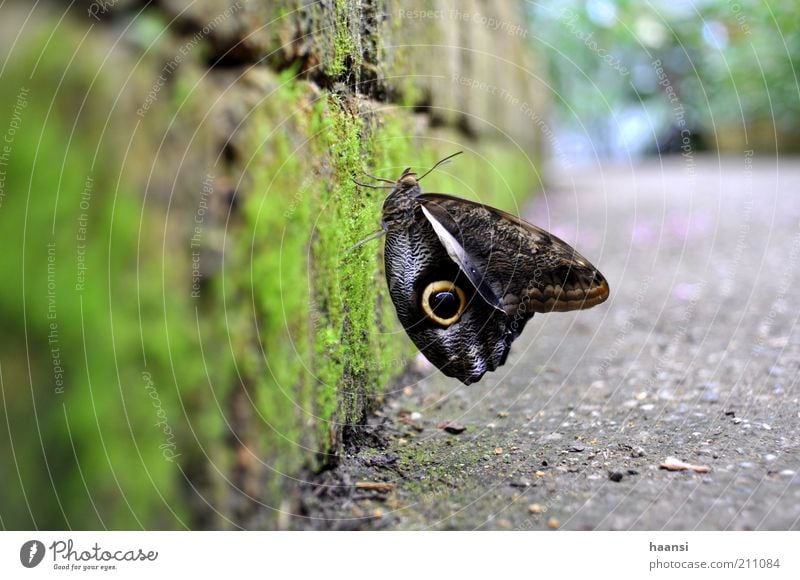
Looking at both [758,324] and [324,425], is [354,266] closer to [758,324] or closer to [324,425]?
[324,425]

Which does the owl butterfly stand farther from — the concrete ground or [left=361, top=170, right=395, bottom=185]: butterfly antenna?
the concrete ground

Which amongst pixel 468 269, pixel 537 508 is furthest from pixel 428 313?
pixel 537 508

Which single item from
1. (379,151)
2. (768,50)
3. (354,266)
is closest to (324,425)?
(354,266)

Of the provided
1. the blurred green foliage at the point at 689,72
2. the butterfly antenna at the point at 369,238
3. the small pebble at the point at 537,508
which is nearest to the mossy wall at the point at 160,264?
the butterfly antenna at the point at 369,238

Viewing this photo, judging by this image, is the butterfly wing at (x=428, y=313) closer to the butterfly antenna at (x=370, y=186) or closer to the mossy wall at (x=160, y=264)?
the butterfly antenna at (x=370, y=186)

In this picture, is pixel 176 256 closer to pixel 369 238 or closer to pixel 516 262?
pixel 369 238
